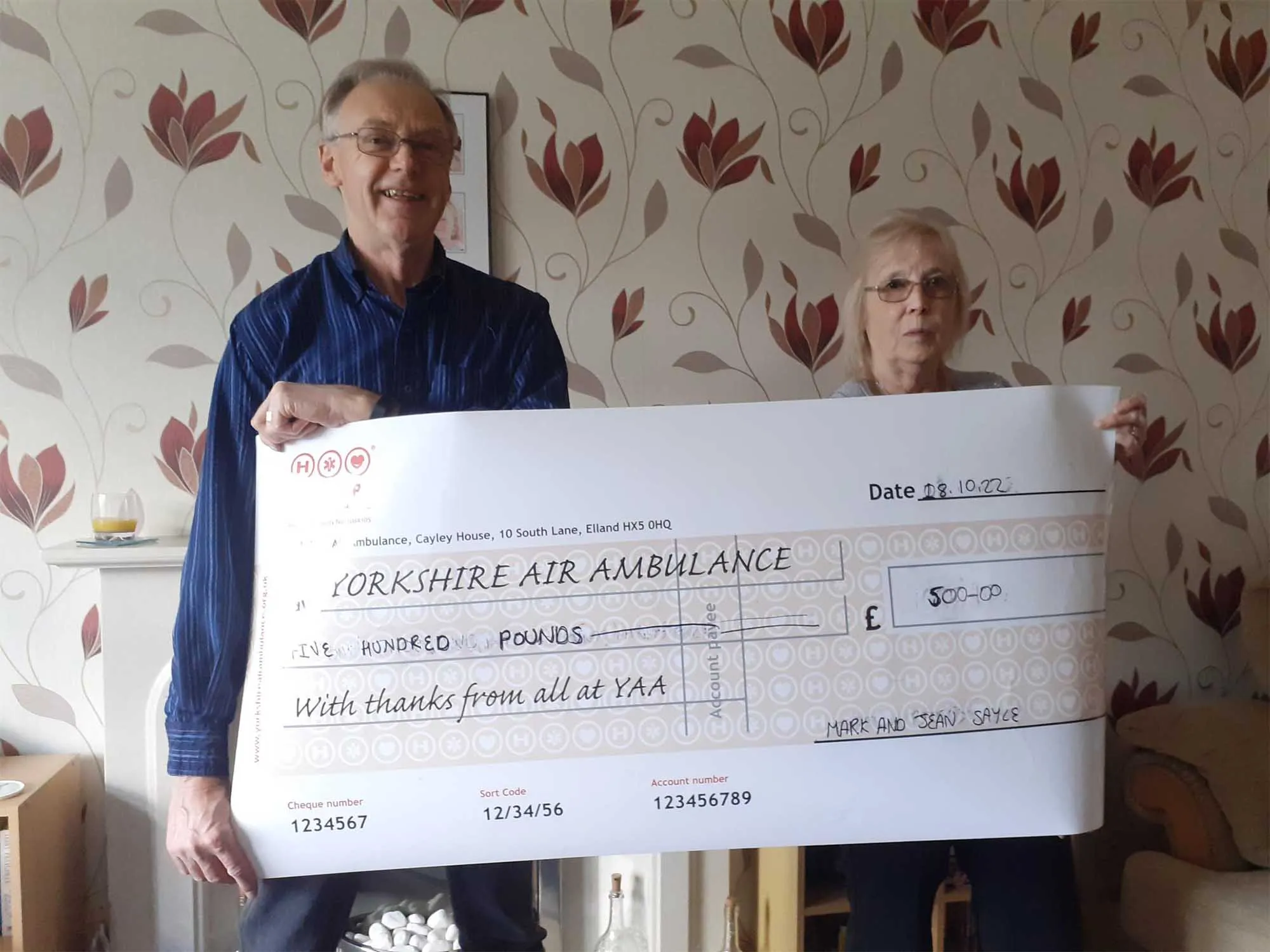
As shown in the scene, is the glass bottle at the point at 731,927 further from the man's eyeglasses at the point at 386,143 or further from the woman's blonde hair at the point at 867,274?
the man's eyeglasses at the point at 386,143

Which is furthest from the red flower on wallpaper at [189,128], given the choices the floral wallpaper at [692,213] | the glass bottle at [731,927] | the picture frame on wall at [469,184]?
the glass bottle at [731,927]

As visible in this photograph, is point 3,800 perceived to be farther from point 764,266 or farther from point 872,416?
point 764,266

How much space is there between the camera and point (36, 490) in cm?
153

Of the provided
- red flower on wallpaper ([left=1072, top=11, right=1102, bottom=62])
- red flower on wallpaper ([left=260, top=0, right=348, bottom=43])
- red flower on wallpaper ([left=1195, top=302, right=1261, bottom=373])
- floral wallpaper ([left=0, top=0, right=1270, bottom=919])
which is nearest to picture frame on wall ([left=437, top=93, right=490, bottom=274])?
floral wallpaper ([left=0, top=0, right=1270, bottom=919])

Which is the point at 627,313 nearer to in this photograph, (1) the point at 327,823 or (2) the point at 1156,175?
(1) the point at 327,823

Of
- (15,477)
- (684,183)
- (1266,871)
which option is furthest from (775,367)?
(15,477)

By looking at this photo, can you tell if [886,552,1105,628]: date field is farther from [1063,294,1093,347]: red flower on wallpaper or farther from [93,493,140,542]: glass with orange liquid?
[93,493,140,542]: glass with orange liquid

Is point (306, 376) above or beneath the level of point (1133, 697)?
above

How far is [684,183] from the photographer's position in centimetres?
167

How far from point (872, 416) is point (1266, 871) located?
1.32m

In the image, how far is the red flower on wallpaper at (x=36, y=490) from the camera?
1.53 meters

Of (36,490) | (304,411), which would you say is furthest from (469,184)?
(36,490)

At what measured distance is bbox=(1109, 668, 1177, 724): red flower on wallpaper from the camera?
1899 millimetres

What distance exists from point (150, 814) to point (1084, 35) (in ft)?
8.12
